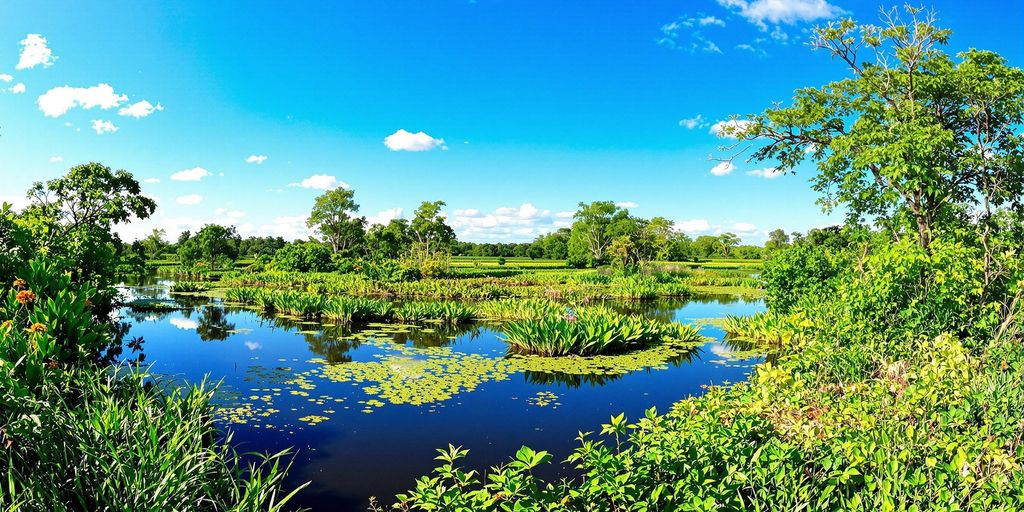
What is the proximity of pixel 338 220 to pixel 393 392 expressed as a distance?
5393 cm

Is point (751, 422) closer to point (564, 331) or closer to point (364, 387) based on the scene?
point (364, 387)

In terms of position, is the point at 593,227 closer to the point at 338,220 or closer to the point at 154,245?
the point at 338,220

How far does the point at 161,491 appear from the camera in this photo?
3.13 metres

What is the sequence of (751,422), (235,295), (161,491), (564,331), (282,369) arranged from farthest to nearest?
(235,295)
(564,331)
(282,369)
(751,422)
(161,491)

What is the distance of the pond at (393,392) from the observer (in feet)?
21.4

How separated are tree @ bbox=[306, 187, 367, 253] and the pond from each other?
1724 inches

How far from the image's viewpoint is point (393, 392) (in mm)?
9383

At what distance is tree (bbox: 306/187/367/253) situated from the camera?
2319 inches

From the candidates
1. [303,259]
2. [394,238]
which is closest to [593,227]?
[394,238]

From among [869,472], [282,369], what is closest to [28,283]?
[282,369]

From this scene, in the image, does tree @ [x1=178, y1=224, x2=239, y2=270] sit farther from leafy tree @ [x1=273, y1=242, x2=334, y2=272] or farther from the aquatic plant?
the aquatic plant

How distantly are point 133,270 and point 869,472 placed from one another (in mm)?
19070

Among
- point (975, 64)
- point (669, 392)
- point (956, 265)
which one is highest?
point (975, 64)

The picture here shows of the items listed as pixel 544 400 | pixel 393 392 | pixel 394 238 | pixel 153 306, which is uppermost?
pixel 394 238
